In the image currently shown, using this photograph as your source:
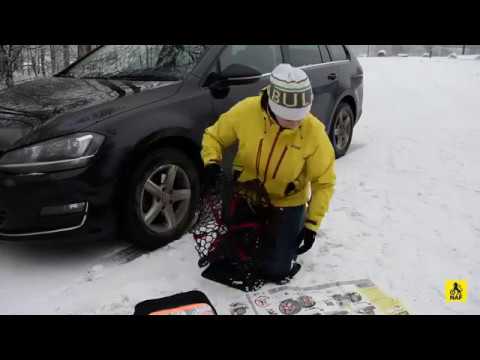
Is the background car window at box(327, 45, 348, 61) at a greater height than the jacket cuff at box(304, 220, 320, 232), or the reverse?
the background car window at box(327, 45, 348, 61)

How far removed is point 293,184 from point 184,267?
35.2 inches

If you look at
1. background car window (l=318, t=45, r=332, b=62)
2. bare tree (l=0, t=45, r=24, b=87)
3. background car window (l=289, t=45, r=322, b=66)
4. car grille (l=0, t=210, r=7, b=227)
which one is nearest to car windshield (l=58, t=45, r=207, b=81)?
background car window (l=289, t=45, r=322, b=66)

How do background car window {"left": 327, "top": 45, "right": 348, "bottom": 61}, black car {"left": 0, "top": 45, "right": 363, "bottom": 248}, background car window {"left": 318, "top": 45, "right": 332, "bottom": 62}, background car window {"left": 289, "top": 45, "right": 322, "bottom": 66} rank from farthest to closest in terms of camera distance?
background car window {"left": 327, "top": 45, "right": 348, "bottom": 61} < background car window {"left": 318, "top": 45, "right": 332, "bottom": 62} < background car window {"left": 289, "top": 45, "right": 322, "bottom": 66} < black car {"left": 0, "top": 45, "right": 363, "bottom": 248}

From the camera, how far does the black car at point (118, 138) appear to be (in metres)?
2.44

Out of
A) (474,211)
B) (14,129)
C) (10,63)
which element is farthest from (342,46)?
(10,63)

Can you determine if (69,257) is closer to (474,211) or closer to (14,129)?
(14,129)

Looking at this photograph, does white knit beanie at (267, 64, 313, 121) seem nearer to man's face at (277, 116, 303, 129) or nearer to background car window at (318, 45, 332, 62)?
man's face at (277, 116, 303, 129)

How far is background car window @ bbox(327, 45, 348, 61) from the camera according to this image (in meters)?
4.83

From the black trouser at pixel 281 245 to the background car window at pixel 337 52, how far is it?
8.77 ft

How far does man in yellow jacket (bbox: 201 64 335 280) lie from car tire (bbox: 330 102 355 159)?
2341 millimetres
